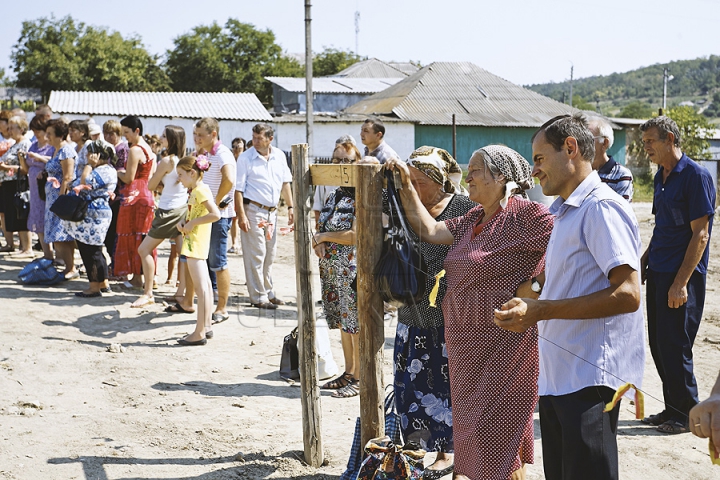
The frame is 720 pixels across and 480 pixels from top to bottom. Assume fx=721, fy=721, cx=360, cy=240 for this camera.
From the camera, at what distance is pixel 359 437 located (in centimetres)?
402

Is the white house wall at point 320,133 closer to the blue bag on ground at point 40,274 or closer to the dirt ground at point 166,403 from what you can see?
the blue bag on ground at point 40,274

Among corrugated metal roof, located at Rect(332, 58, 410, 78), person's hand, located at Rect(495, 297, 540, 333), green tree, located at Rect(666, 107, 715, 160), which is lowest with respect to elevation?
person's hand, located at Rect(495, 297, 540, 333)

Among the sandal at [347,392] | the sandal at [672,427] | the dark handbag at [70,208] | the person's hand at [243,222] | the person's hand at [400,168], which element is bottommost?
the sandal at [672,427]

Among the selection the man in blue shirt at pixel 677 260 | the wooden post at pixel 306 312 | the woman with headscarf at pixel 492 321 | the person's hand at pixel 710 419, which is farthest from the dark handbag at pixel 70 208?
the person's hand at pixel 710 419

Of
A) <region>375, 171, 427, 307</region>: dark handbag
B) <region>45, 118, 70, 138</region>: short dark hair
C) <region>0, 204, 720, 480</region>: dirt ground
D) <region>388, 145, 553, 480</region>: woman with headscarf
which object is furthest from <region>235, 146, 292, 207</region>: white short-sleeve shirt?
<region>388, 145, 553, 480</region>: woman with headscarf

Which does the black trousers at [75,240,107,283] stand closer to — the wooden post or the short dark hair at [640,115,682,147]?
the wooden post

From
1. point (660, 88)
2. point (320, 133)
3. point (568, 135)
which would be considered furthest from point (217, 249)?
point (660, 88)

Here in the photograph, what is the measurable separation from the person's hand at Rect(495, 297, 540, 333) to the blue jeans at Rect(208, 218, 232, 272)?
5424 mm

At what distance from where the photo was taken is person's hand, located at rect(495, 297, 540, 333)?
2.75m

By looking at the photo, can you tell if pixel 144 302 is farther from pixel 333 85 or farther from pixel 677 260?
pixel 333 85

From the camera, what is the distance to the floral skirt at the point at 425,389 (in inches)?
156

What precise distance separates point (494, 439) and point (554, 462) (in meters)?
0.42

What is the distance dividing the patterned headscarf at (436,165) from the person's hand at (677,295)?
1.79 metres

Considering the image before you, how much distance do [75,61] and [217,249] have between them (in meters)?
47.7
